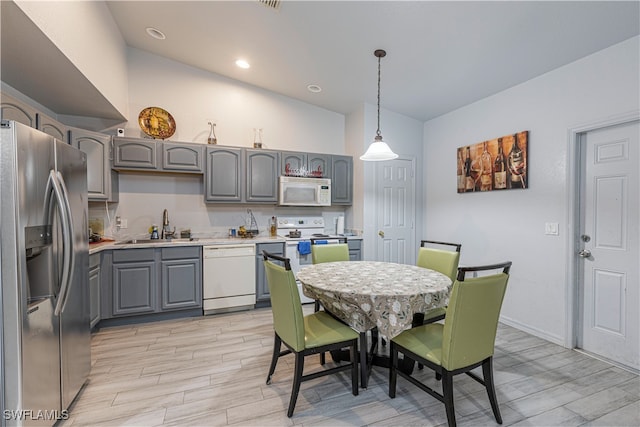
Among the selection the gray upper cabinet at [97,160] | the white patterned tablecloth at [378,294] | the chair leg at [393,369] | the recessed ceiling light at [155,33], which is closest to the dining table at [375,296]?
the white patterned tablecloth at [378,294]

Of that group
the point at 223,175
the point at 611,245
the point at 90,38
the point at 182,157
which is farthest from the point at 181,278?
the point at 611,245

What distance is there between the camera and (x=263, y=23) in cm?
278

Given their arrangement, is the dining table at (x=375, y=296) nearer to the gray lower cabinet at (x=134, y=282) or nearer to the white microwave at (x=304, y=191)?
the white microwave at (x=304, y=191)

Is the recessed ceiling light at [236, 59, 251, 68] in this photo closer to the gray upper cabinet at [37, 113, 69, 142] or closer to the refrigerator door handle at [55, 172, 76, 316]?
the gray upper cabinet at [37, 113, 69, 142]

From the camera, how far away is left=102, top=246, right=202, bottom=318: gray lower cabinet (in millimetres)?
3059

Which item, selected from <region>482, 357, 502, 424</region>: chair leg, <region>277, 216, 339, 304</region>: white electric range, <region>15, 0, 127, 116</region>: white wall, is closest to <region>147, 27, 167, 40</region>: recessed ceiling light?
<region>15, 0, 127, 116</region>: white wall

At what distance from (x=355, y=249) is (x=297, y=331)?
2431mm

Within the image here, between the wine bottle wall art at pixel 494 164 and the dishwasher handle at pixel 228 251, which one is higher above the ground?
the wine bottle wall art at pixel 494 164

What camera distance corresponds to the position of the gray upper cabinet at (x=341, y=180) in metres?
4.33

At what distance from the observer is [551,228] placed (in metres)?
2.79

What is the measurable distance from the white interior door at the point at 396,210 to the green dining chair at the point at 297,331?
2.40 m

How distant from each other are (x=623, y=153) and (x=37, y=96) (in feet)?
17.8

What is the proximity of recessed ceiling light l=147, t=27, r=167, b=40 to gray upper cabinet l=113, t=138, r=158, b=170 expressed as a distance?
1.20 m

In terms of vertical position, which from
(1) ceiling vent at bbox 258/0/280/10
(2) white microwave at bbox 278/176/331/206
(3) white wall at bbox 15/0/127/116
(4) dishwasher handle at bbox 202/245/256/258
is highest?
(1) ceiling vent at bbox 258/0/280/10
